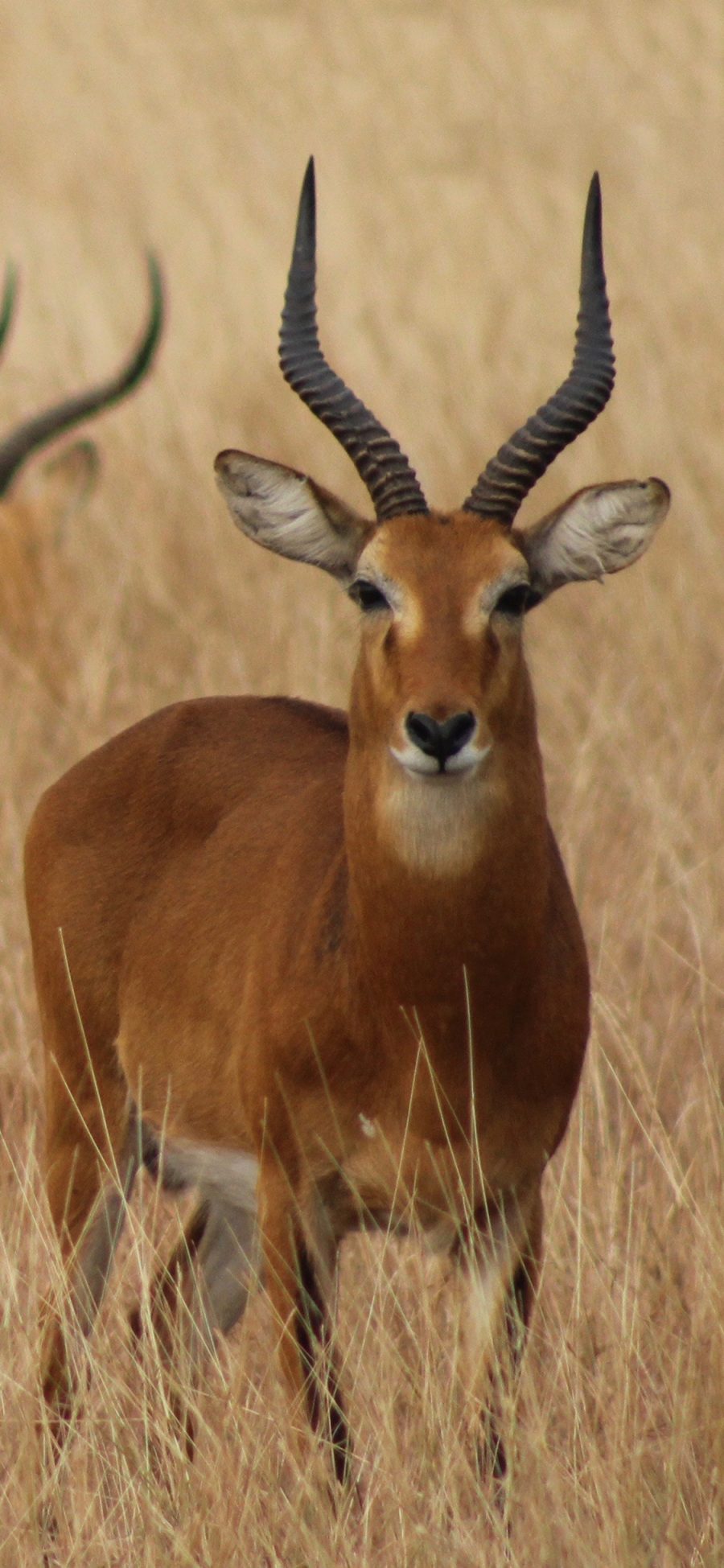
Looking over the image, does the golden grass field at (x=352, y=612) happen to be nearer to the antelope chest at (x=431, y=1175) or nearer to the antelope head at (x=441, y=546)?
the antelope chest at (x=431, y=1175)

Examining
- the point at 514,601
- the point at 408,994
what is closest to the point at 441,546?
the point at 514,601

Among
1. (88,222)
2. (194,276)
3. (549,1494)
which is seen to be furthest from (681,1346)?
(88,222)

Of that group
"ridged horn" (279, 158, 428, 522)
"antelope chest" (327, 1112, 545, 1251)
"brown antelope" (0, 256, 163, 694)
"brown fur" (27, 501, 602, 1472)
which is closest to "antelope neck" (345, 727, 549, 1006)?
"brown fur" (27, 501, 602, 1472)

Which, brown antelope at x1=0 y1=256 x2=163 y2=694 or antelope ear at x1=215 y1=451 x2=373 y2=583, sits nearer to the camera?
antelope ear at x1=215 y1=451 x2=373 y2=583

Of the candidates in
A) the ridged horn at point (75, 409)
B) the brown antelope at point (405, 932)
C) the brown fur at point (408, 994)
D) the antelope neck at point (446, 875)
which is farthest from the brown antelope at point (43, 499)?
the antelope neck at point (446, 875)

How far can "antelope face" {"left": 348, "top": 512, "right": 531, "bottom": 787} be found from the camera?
3.72m

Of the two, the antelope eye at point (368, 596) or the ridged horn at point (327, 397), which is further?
the ridged horn at point (327, 397)

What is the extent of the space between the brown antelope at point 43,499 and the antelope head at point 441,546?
3.79 metres

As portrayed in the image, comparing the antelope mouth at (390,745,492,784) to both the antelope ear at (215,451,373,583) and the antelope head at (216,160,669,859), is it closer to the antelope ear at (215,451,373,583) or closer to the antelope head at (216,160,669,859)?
the antelope head at (216,160,669,859)

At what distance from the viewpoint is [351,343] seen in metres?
12.3

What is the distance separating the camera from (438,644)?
3838 millimetres

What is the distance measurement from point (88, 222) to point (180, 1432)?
38.5 ft

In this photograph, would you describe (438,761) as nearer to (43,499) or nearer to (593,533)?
(593,533)

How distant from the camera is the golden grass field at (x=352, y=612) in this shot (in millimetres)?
3865
